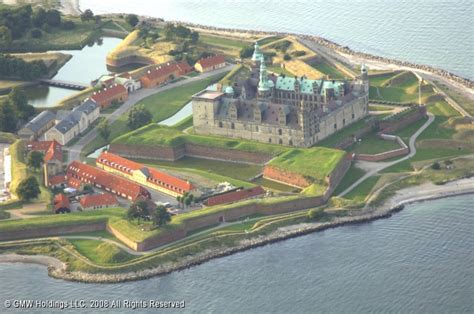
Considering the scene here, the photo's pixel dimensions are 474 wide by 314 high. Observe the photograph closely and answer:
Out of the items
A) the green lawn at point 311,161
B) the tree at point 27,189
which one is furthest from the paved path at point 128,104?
the green lawn at point 311,161

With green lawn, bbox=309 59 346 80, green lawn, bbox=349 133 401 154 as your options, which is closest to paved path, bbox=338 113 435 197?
green lawn, bbox=349 133 401 154

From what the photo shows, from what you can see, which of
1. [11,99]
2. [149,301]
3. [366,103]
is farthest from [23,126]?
[149,301]

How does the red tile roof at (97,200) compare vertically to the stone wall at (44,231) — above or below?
above

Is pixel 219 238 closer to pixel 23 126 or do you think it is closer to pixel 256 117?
pixel 256 117

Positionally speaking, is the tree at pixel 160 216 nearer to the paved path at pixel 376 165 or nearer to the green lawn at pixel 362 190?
the paved path at pixel 376 165

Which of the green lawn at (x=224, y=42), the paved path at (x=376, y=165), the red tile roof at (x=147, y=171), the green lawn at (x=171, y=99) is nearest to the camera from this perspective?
the red tile roof at (x=147, y=171)

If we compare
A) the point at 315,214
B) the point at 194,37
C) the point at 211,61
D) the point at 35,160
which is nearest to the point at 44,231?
the point at 35,160

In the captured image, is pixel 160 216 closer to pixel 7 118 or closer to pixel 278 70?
pixel 7 118
